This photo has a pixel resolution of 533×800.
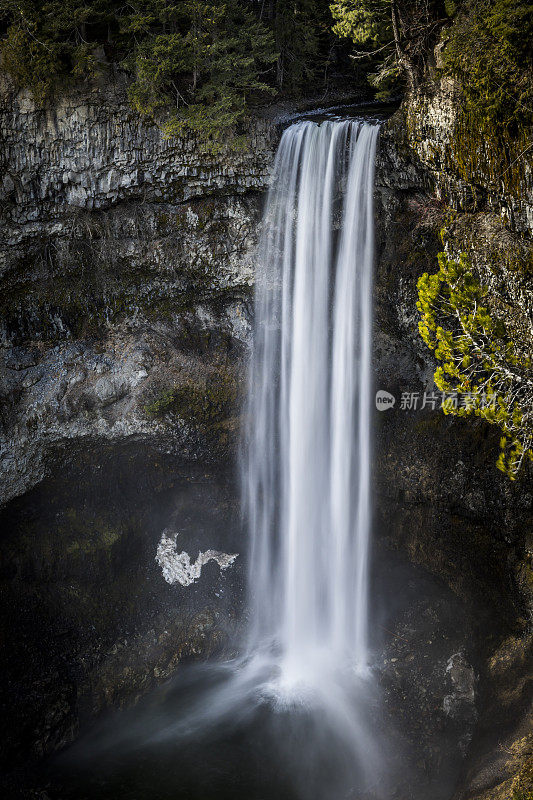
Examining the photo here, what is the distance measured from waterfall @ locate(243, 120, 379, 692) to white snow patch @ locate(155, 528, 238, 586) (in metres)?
1.50

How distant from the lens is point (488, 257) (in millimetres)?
10391

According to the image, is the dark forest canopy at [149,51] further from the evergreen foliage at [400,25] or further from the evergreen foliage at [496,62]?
the evergreen foliage at [496,62]

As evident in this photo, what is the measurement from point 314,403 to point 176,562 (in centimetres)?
615

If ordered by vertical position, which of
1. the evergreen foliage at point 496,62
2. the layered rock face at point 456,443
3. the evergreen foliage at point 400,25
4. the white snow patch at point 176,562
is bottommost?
the white snow patch at point 176,562

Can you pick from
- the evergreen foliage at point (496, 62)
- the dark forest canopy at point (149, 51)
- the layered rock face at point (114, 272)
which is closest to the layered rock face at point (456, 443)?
the evergreen foliage at point (496, 62)

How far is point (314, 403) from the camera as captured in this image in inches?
556

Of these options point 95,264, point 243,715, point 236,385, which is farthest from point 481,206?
point 243,715

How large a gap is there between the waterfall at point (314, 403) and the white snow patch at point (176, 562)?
1.50 meters

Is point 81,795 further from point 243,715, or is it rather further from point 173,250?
point 173,250

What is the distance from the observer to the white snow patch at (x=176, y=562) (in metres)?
15.8

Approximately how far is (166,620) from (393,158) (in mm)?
12881

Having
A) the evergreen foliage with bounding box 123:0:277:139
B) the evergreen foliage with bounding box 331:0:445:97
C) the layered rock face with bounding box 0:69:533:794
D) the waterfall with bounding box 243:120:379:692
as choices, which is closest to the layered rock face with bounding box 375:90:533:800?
the layered rock face with bounding box 0:69:533:794

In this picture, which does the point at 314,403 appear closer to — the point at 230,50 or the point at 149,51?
the point at 149,51

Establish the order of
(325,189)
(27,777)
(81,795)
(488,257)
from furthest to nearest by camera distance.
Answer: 1. (325,189)
2. (27,777)
3. (81,795)
4. (488,257)
